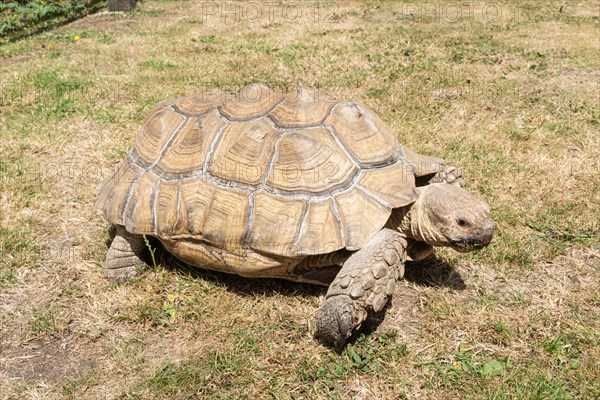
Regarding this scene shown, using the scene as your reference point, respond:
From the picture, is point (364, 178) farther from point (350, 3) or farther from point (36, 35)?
point (350, 3)


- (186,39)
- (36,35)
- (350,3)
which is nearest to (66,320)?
(186,39)

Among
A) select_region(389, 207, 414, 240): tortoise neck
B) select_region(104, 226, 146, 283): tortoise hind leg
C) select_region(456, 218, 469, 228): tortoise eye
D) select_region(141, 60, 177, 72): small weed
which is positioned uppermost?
select_region(141, 60, 177, 72): small weed

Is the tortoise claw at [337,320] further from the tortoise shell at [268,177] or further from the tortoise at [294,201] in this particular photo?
the tortoise shell at [268,177]

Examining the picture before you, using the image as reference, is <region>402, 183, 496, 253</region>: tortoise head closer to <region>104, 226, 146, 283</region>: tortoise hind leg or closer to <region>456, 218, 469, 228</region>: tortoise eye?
<region>456, 218, 469, 228</region>: tortoise eye

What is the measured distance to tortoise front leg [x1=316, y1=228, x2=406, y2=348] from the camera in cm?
245

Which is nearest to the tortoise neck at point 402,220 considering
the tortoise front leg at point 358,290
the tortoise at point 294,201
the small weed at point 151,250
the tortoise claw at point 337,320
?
the tortoise at point 294,201

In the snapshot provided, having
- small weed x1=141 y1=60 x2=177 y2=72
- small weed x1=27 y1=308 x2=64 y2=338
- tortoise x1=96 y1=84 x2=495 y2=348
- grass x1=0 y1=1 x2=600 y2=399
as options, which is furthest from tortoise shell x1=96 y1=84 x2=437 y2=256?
small weed x1=141 y1=60 x2=177 y2=72

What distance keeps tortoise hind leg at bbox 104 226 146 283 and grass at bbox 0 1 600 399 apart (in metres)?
0.09

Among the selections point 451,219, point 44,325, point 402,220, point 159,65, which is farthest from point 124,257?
point 159,65

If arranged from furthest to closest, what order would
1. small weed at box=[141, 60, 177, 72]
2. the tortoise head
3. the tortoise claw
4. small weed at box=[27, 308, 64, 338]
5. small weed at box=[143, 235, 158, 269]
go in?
small weed at box=[141, 60, 177, 72] → small weed at box=[143, 235, 158, 269] → small weed at box=[27, 308, 64, 338] → the tortoise head → the tortoise claw

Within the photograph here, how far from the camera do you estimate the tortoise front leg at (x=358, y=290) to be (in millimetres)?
2447

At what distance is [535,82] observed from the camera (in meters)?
6.00

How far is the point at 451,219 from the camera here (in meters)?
2.61

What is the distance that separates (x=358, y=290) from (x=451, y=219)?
63 cm
